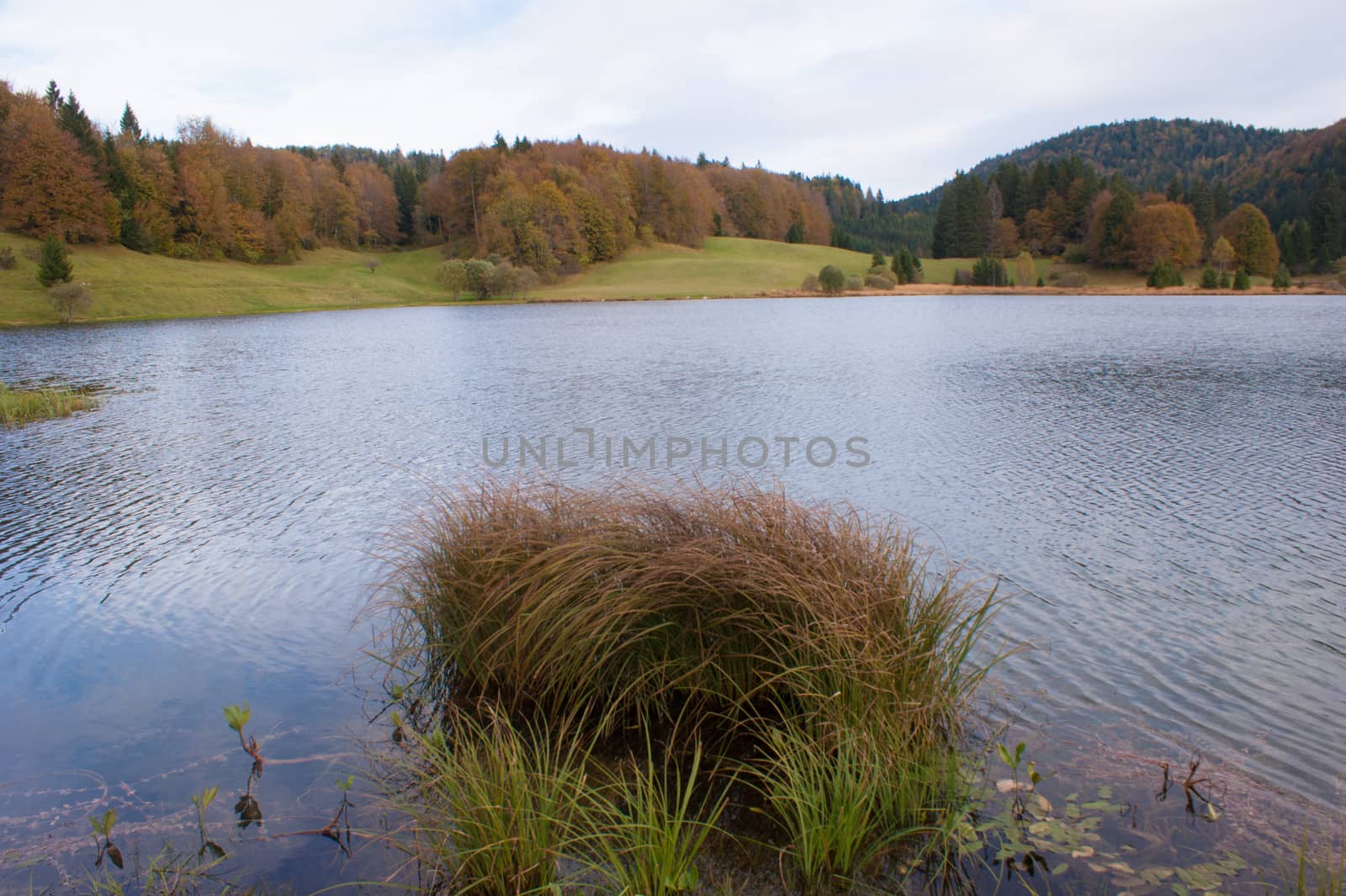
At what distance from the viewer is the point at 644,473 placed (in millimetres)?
11234

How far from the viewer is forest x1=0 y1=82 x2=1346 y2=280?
221 feet

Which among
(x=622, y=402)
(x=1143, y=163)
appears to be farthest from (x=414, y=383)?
(x=1143, y=163)

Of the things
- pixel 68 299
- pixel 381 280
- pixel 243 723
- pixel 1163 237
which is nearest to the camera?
pixel 243 723

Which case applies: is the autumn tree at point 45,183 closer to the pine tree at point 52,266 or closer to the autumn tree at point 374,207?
the pine tree at point 52,266

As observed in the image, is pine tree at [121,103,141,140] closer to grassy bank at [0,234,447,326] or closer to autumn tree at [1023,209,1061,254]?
grassy bank at [0,234,447,326]

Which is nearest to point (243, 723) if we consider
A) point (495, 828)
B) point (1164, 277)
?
point (495, 828)

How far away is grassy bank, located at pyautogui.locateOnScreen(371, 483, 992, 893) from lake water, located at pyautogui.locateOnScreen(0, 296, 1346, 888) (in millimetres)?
861

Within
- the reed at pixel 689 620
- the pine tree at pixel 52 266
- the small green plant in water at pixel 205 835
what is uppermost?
the pine tree at pixel 52 266

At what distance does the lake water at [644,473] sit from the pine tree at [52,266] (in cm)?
2919

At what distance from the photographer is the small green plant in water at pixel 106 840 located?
416cm

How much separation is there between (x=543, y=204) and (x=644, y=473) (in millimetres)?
76856

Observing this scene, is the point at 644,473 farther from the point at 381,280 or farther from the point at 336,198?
the point at 336,198

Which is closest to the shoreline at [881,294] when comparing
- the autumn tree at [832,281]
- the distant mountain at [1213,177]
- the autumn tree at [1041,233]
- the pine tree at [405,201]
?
the autumn tree at [832,281]

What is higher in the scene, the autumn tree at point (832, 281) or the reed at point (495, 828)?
the autumn tree at point (832, 281)
